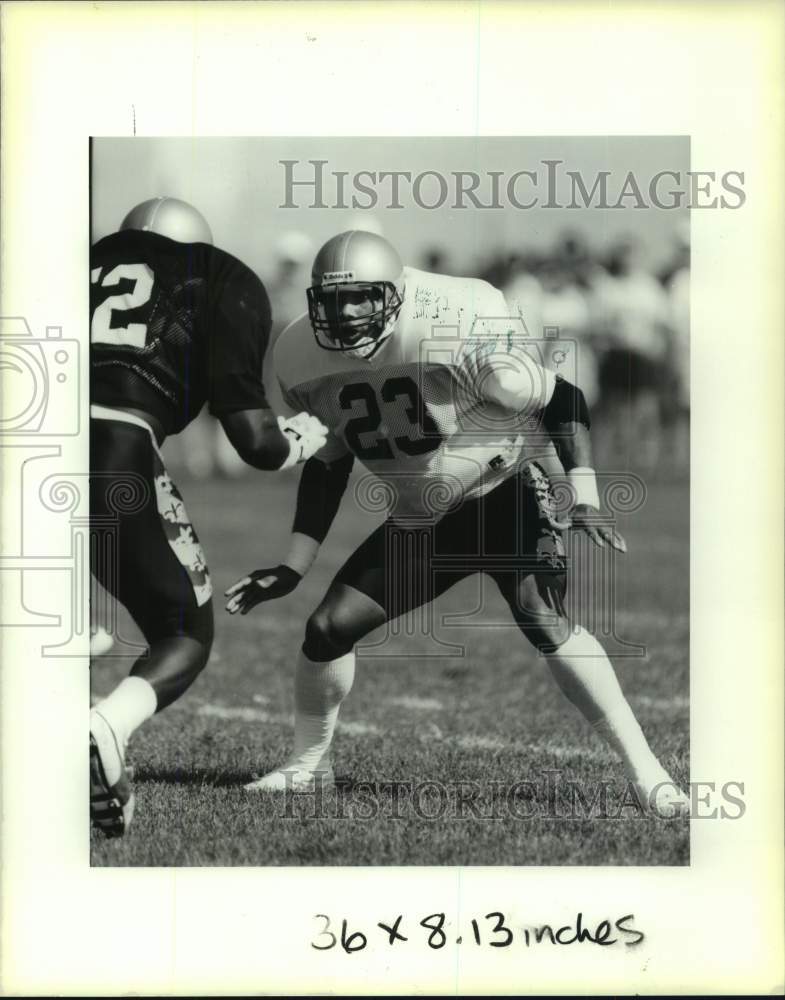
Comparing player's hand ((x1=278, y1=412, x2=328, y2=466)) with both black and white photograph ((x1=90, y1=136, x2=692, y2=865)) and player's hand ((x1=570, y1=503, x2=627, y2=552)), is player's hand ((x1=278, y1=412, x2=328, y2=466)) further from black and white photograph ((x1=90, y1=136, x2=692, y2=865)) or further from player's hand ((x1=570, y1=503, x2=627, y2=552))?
player's hand ((x1=570, y1=503, x2=627, y2=552))

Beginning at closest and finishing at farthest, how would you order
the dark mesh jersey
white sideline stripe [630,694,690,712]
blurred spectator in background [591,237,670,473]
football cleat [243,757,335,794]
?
the dark mesh jersey, football cleat [243,757,335,794], blurred spectator in background [591,237,670,473], white sideline stripe [630,694,690,712]

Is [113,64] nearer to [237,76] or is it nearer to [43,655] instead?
[237,76]

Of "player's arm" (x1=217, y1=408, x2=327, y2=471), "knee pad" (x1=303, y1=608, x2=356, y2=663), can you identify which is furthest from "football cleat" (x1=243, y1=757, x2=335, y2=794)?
"player's arm" (x1=217, y1=408, x2=327, y2=471)

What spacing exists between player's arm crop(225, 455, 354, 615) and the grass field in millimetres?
254

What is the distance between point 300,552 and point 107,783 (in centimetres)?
81

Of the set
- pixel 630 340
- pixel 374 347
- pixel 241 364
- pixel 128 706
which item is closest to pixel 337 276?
pixel 374 347

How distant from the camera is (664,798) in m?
3.64

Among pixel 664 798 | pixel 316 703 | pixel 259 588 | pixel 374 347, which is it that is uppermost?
pixel 374 347

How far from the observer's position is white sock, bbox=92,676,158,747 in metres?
3.46

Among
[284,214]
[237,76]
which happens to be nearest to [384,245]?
[284,214]

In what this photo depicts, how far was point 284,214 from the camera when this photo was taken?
3.65 m

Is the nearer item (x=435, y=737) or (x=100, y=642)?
(x=100, y=642)

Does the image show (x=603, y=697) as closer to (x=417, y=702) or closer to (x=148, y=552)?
(x=148, y=552)

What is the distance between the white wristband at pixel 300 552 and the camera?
379 centimetres
